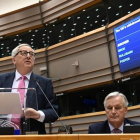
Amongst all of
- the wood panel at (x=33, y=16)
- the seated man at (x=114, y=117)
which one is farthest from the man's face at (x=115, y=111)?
the wood panel at (x=33, y=16)

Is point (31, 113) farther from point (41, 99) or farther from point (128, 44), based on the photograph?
point (128, 44)

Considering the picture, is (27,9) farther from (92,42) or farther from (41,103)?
(41,103)

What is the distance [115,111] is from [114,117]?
0.06 m

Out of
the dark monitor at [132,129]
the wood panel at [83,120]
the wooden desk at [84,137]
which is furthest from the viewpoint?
the wood panel at [83,120]

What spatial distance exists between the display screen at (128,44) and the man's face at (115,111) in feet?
13.9

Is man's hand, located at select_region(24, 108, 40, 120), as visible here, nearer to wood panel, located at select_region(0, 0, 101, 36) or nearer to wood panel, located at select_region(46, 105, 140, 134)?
wood panel, located at select_region(46, 105, 140, 134)

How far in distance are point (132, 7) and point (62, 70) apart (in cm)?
308

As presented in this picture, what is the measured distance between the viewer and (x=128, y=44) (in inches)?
276

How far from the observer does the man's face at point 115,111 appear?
2.53 meters

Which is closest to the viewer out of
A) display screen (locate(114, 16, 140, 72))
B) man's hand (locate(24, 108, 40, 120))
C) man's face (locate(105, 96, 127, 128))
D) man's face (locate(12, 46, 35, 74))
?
man's hand (locate(24, 108, 40, 120))

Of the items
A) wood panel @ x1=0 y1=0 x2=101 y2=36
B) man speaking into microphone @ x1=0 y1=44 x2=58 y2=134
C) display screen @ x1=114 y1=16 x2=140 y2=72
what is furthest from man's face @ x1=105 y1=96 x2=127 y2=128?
wood panel @ x1=0 y1=0 x2=101 y2=36

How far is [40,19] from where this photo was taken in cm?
962

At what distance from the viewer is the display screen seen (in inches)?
265

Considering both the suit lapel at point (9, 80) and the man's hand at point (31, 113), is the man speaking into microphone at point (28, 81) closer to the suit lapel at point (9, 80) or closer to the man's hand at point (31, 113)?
the suit lapel at point (9, 80)
